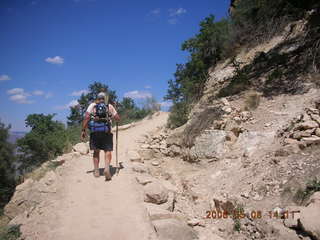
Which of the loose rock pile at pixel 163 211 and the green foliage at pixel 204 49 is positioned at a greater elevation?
the green foliage at pixel 204 49

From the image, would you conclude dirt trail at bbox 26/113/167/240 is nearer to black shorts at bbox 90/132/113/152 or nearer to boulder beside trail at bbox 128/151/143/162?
black shorts at bbox 90/132/113/152

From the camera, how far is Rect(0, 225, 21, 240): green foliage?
353 centimetres

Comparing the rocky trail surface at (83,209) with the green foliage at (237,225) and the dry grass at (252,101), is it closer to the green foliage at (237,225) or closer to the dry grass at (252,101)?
the green foliage at (237,225)

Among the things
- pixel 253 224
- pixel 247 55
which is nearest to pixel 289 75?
pixel 247 55

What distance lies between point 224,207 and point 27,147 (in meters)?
20.9

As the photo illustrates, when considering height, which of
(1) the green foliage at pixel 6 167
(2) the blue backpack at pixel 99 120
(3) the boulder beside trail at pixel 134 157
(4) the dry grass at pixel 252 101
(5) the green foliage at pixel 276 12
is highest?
(5) the green foliage at pixel 276 12

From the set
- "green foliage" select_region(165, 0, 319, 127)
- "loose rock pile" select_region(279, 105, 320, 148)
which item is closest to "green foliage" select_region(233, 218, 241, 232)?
"loose rock pile" select_region(279, 105, 320, 148)

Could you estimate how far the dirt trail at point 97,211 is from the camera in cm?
332

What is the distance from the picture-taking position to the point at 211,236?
11.5 feet

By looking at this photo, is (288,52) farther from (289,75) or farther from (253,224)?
(253,224)

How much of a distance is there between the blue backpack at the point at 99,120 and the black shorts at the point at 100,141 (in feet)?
0.38

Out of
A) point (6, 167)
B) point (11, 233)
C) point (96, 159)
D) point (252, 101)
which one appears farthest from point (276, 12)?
point (6, 167)

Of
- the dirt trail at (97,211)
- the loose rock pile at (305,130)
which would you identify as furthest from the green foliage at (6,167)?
the loose rock pile at (305,130)
